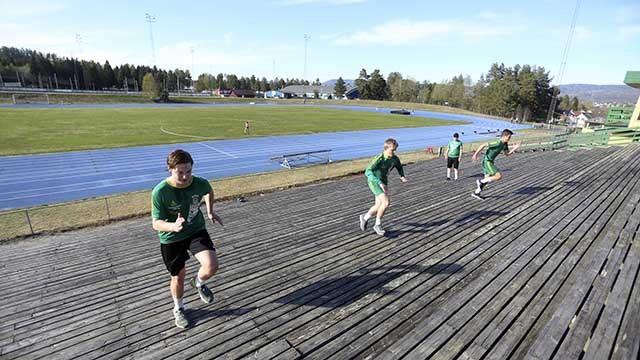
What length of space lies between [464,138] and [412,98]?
7505cm

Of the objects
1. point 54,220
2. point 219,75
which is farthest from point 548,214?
point 219,75

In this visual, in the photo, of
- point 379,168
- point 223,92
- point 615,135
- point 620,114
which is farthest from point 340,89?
point 379,168

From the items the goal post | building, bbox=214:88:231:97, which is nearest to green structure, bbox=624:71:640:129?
the goal post

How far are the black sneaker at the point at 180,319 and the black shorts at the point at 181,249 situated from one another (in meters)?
0.55

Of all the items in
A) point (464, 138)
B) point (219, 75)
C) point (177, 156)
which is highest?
point (219, 75)

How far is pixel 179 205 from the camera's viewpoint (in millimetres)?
3428

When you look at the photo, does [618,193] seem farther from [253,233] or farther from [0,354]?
[0,354]

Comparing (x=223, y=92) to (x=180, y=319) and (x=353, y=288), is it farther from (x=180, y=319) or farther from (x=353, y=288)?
(x=180, y=319)

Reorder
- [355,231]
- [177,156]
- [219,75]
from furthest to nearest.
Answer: [219,75] < [355,231] < [177,156]

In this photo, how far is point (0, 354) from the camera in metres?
3.41

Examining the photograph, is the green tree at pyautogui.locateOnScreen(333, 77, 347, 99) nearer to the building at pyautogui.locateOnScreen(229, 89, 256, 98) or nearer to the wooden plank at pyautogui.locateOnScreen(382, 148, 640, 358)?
the building at pyautogui.locateOnScreen(229, 89, 256, 98)

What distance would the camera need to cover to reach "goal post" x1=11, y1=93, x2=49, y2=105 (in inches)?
2317

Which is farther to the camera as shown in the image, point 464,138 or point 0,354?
point 464,138

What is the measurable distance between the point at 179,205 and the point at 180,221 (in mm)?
337
